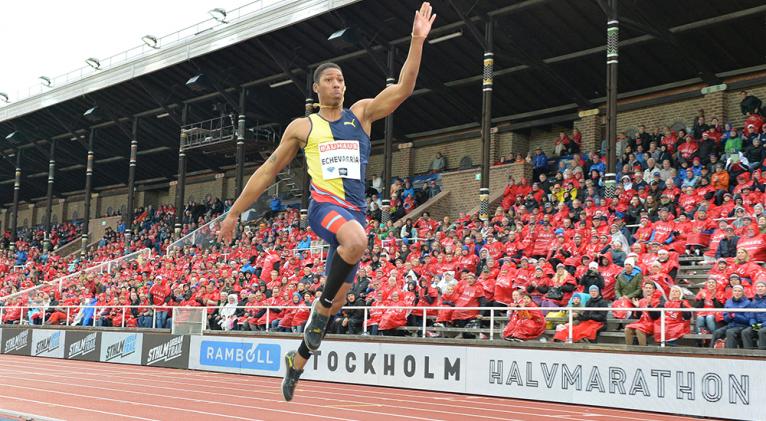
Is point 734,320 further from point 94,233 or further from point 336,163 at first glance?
point 94,233

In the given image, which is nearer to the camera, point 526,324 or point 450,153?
point 526,324

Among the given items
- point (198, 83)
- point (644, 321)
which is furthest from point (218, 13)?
point (644, 321)

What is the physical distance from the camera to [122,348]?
22.1m

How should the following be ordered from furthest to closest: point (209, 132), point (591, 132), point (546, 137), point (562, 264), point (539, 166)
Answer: point (209, 132) < point (546, 137) < point (591, 132) < point (539, 166) < point (562, 264)

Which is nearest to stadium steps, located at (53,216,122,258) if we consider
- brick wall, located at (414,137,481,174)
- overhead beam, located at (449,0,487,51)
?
brick wall, located at (414,137,481,174)

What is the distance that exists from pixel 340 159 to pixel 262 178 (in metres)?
0.58

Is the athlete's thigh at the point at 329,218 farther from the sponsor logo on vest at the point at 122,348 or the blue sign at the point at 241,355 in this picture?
the sponsor logo on vest at the point at 122,348

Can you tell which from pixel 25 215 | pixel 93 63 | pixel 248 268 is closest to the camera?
pixel 248 268

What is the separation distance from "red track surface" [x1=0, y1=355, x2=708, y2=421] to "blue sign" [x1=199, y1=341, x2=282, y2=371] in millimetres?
1505

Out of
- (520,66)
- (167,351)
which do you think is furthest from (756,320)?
(520,66)

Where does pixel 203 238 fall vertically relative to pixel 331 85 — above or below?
above

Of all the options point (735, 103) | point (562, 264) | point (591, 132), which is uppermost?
point (735, 103)

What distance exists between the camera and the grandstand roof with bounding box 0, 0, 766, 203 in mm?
22656

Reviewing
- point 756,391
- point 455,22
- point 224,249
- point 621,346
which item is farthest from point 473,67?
point 756,391
